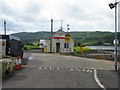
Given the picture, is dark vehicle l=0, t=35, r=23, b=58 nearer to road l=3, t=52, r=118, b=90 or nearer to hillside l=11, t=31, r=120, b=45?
road l=3, t=52, r=118, b=90

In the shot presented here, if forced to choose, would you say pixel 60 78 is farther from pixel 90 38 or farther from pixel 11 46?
pixel 90 38

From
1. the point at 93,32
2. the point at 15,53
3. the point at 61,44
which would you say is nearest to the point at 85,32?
the point at 93,32

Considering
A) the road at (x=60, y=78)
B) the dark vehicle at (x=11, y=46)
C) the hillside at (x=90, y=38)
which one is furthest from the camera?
the hillside at (x=90, y=38)

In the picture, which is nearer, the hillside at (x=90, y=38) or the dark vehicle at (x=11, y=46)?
the dark vehicle at (x=11, y=46)

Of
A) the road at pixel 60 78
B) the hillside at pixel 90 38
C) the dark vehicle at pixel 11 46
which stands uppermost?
the hillside at pixel 90 38

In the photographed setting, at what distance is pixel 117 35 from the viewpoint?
14375mm

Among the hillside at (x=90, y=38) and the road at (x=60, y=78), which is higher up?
the hillside at (x=90, y=38)

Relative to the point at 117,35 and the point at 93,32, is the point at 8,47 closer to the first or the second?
the point at 117,35

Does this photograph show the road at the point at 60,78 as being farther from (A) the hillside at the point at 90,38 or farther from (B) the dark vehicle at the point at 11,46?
(A) the hillside at the point at 90,38

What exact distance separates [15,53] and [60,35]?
32414 mm

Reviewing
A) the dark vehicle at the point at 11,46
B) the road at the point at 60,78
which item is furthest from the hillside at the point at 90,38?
the road at the point at 60,78

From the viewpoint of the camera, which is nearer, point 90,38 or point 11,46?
point 11,46

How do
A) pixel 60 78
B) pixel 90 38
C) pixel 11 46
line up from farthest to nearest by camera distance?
pixel 90 38
pixel 11 46
pixel 60 78

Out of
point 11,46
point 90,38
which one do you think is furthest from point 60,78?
point 90,38
